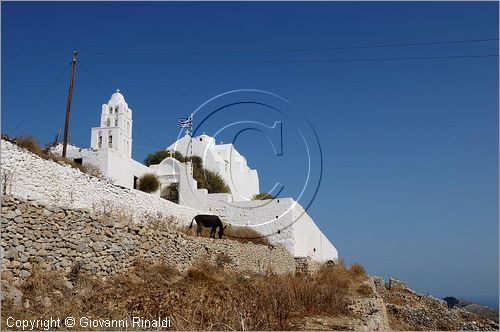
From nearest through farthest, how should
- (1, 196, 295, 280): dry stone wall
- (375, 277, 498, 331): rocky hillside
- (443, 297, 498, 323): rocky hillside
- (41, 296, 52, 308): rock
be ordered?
(41, 296, 52, 308): rock → (1, 196, 295, 280): dry stone wall → (375, 277, 498, 331): rocky hillside → (443, 297, 498, 323): rocky hillside

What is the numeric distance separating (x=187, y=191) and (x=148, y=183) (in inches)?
98.3

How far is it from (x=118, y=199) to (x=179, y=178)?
952cm

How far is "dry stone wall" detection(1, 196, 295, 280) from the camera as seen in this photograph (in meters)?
10.1

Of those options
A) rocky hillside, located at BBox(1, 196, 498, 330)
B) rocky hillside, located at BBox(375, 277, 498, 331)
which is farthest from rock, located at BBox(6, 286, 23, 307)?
rocky hillside, located at BBox(375, 277, 498, 331)

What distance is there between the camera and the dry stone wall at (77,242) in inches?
399

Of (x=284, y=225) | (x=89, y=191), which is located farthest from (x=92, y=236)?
(x=284, y=225)

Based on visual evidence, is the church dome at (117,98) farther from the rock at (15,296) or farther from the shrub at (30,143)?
the rock at (15,296)

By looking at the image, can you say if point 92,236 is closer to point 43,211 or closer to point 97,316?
point 43,211

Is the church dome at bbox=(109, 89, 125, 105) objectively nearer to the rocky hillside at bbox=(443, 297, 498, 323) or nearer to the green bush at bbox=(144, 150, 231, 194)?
the green bush at bbox=(144, 150, 231, 194)

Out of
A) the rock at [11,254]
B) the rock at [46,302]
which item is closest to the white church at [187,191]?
the rock at [11,254]

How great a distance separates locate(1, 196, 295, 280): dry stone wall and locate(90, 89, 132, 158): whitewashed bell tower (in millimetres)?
14148

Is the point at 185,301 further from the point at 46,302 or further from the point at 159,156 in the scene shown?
the point at 159,156

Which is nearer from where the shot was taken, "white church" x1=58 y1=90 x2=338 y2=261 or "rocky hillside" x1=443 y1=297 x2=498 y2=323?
"white church" x1=58 y1=90 x2=338 y2=261

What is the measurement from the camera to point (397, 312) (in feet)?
63.6
